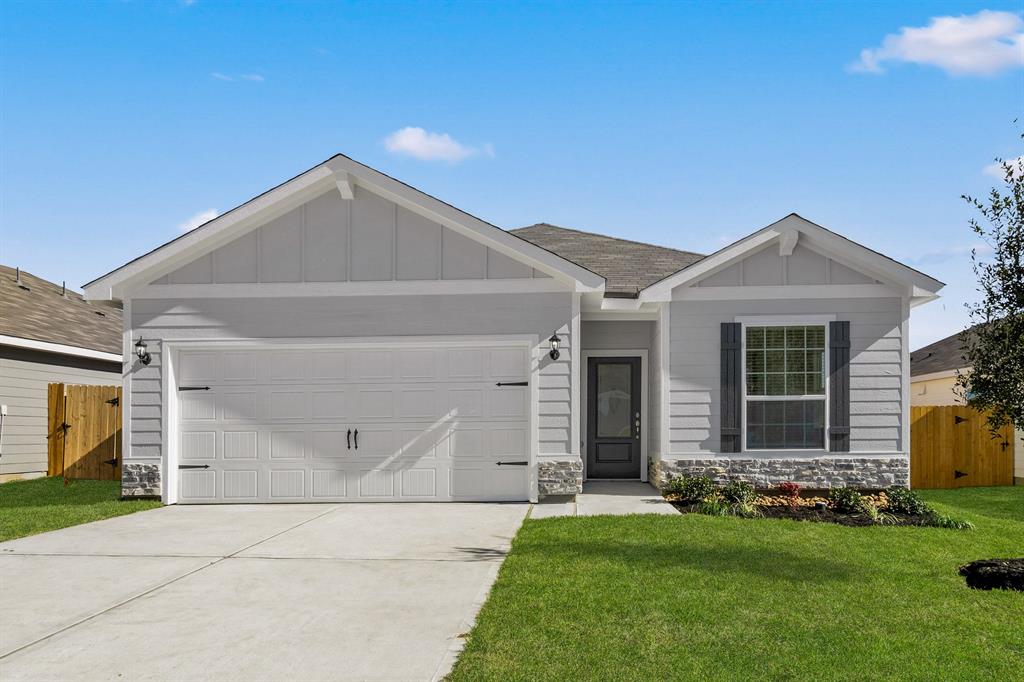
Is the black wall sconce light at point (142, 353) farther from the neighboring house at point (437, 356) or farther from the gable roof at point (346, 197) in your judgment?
the gable roof at point (346, 197)

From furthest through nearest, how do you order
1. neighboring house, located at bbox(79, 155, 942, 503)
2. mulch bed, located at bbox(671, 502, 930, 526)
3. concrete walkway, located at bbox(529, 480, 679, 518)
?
1. neighboring house, located at bbox(79, 155, 942, 503)
2. concrete walkway, located at bbox(529, 480, 679, 518)
3. mulch bed, located at bbox(671, 502, 930, 526)

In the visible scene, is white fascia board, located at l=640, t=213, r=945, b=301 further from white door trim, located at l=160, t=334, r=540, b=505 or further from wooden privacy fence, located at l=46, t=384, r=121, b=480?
wooden privacy fence, located at l=46, t=384, r=121, b=480

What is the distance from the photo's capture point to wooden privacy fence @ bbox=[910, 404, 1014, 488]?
587 inches

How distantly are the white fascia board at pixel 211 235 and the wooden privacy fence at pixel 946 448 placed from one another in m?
11.3

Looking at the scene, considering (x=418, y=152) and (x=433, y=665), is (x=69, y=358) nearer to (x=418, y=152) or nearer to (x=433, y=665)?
(x=433, y=665)

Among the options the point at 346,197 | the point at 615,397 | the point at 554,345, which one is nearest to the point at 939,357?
the point at 615,397

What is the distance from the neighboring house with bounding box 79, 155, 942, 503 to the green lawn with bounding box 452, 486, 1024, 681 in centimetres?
270

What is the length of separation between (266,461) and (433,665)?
7.63m

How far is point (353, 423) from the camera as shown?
37.8 ft

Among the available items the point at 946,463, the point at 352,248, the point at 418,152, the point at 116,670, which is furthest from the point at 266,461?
the point at 418,152

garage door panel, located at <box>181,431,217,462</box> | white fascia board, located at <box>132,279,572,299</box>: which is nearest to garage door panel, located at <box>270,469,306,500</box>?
garage door panel, located at <box>181,431,217,462</box>

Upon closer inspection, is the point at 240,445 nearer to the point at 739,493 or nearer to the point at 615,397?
the point at 615,397

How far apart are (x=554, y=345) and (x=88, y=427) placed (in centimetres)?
966

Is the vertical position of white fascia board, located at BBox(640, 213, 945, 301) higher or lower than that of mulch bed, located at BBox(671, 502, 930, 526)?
higher
